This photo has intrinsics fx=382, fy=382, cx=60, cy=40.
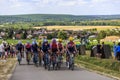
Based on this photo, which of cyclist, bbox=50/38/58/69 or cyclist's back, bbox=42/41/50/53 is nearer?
cyclist, bbox=50/38/58/69

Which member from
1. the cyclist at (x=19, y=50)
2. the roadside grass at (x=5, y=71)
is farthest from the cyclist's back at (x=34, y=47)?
the cyclist at (x=19, y=50)

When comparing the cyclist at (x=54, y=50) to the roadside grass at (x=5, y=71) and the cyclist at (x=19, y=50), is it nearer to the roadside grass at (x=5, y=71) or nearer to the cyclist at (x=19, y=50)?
the roadside grass at (x=5, y=71)

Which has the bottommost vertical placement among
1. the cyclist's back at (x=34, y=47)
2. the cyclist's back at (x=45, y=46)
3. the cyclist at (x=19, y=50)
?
the cyclist at (x=19, y=50)

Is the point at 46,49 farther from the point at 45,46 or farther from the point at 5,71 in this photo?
the point at 5,71

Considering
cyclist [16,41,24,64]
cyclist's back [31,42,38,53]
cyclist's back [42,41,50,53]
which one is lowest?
cyclist [16,41,24,64]

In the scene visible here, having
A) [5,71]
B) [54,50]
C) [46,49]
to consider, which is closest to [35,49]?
[46,49]

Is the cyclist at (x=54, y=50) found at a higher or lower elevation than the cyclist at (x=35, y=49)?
higher

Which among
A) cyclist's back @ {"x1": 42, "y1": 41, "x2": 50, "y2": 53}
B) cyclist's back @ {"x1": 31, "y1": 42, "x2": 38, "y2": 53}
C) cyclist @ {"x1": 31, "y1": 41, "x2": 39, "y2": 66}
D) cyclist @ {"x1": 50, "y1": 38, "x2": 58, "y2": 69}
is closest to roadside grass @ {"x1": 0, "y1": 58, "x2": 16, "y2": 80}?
cyclist @ {"x1": 31, "y1": 41, "x2": 39, "y2": 66}

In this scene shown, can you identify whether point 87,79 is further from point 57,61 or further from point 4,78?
point 57,61

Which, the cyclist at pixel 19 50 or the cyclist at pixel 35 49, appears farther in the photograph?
the cyclist at pixel 19 50

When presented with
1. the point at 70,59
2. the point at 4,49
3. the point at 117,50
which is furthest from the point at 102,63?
the point at 4,49

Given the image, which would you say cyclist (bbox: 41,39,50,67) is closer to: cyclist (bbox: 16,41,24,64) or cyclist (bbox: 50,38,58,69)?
cyclist (bbox: 50,38,58,69)

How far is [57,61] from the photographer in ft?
74.3

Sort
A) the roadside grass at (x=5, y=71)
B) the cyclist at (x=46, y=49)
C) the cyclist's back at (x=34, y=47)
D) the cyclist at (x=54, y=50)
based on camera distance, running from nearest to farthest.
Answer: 1. the roadside grass at (x=5, y=71)
2. the cyclist at (x=54, y=50)
3. the cyclist at (x=46, y=49)
4. the cyclist's back at (x=34, y=47)
